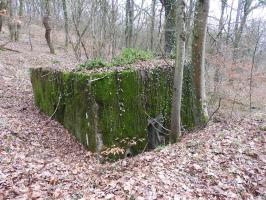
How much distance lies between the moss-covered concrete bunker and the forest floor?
1.97ft

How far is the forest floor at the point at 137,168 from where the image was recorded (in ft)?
14.2

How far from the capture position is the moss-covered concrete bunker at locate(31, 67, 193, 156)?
6.96 metres

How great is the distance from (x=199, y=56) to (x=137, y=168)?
4595 millimetres

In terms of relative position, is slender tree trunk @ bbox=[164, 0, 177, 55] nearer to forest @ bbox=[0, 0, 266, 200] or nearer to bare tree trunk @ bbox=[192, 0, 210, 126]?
forest @ bbox=[0, 0, 266, 200]

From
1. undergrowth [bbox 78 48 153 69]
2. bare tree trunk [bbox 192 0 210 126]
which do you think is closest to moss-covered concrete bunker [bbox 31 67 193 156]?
undergrowth [bbox 78 48 153 69]

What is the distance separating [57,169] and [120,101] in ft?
8.15

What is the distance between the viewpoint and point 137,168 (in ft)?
17.2

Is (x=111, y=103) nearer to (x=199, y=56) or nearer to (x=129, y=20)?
(x=199, y=56)

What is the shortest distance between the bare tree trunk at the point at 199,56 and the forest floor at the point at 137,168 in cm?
67

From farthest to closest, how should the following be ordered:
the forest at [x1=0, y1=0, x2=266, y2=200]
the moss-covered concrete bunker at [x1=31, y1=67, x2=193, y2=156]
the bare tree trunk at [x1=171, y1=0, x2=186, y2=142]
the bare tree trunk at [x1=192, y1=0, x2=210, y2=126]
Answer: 1. the bare tree trunk at [x1=192, y1=0, x2=210, y2=126]
2. the moss-covered concrete bunker at [x1=31, y1=67, x2=193, y2=156]
3. the bare tree trunk at [x1=171, y1=0, x2=186, y2=142]
4. the forest at [x1=0, y1=0, x2=266, y2=200]

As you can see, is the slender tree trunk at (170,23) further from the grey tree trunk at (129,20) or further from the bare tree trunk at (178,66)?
the grey tree trunk at (129,20)

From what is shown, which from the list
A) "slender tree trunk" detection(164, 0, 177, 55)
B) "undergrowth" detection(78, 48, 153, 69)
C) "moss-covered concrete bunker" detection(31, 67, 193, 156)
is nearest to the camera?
"moss-covered concrete bunker" detection(31, 67, 193, 156)

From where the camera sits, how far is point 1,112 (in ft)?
29.7

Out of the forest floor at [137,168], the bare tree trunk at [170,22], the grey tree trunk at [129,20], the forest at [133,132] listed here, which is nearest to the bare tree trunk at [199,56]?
the forest at [133,132]
